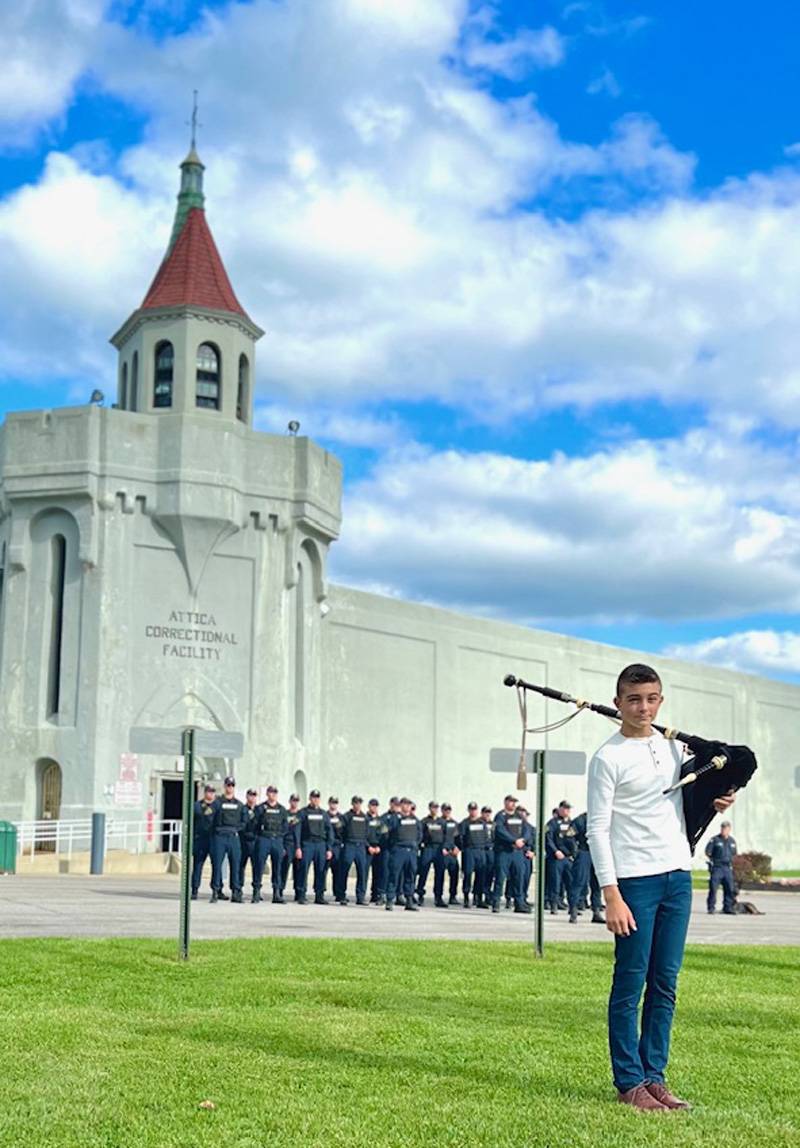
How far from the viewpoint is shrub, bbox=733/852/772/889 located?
37.6 metres

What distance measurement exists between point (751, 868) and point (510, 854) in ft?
57.5

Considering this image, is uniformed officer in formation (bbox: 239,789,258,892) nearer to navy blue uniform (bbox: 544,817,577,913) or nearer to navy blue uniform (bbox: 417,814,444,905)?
navy blue uniform (bbox: 417,814,444,905)

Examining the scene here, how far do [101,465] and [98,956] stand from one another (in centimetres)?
2504

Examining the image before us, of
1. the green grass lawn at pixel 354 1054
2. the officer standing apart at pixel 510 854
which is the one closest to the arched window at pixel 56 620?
the officer standing apart at pixel 510 854

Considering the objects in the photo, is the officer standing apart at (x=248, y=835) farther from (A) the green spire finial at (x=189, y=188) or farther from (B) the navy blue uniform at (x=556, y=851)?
(A) the green spire finial at (x=189, y=188)

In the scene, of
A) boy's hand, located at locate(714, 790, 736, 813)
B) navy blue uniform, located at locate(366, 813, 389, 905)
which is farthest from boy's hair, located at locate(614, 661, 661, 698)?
navy blue uniform, located at locate(366, 813, 389, 905)

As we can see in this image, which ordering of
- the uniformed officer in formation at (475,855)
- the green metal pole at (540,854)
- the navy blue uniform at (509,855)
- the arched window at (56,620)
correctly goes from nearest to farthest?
1. the green metal pole at (540,854)
2. the navy blue uniform at (509,855)
3. the uniformed officer in formation at (475,855)
4. the arched window at (56,620)

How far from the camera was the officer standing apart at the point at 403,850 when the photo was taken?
2448cm

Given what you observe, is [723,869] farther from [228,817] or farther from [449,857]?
[228,817]

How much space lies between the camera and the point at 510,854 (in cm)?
2462

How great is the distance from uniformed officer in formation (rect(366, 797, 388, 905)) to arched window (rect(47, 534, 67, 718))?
527 inches

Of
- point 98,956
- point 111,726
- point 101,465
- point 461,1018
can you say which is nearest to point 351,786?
point 111,726

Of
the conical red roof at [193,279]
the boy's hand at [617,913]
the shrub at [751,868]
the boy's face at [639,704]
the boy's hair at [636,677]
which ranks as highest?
the conical red roof at [193,279]

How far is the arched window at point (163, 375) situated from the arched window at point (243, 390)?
6.81 feet
